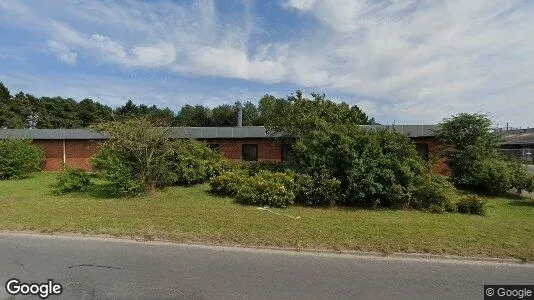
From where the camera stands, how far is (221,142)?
20469 mm

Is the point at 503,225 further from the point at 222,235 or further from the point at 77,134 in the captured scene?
the point at 77,134

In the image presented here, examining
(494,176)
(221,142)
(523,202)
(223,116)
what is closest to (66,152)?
(221,142)

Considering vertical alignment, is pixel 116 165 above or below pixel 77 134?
below

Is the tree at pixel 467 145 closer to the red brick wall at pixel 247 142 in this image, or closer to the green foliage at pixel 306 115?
the green foliage at pixel 306 115

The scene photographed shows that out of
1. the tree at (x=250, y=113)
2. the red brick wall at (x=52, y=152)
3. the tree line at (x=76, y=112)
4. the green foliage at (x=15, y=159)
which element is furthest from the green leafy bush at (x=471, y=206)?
the tree at (x=250, y=113)

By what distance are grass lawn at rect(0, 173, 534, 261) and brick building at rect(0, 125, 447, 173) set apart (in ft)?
24.7

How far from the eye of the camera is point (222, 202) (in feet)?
34.6

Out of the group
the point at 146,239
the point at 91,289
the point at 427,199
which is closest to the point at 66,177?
the point at 146,239

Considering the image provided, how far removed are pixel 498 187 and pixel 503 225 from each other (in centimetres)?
650

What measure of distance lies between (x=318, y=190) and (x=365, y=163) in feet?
5.57

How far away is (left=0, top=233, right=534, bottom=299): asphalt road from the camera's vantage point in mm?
4305

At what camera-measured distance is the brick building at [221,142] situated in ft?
59.4

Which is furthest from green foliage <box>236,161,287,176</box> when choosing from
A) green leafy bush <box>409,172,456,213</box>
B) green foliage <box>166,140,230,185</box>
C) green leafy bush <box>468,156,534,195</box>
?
green leafy bush <box>468,156,534,195</box>

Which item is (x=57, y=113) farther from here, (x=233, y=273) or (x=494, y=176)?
(x=233, y=273)
